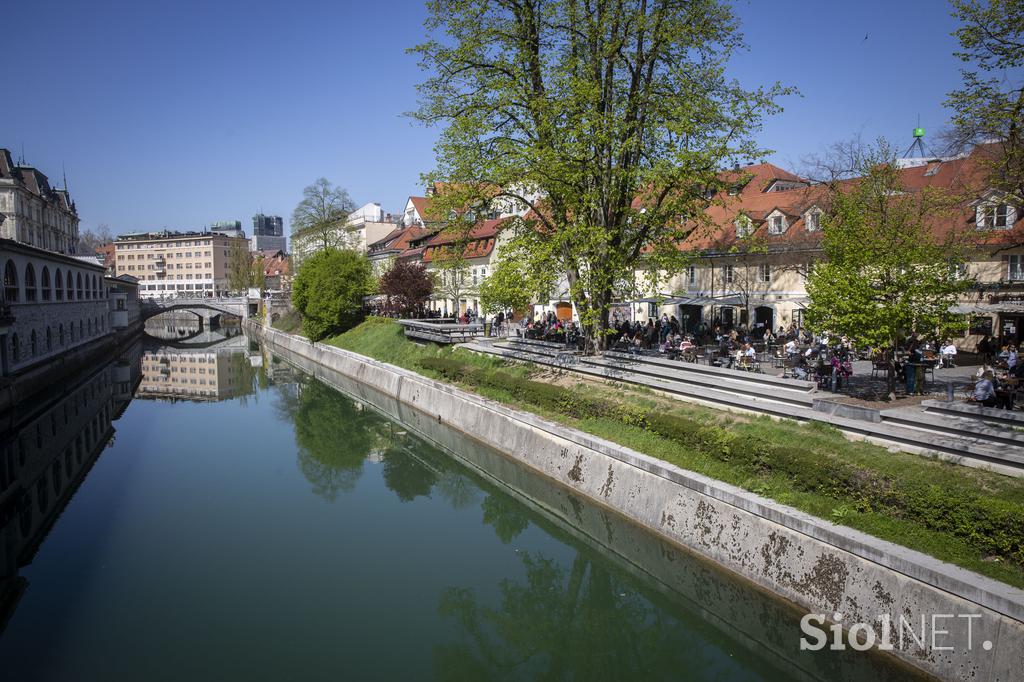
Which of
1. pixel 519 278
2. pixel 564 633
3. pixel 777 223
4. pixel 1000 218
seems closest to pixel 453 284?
pixel 777 223

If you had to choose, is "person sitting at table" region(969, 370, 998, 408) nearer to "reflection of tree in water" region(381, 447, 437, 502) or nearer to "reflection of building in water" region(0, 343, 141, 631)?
"reflection of tree in water" region(381, 447, 437, 502)

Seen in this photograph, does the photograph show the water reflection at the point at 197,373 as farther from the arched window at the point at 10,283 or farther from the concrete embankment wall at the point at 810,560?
the concrete embankment wall at the point at 810,560

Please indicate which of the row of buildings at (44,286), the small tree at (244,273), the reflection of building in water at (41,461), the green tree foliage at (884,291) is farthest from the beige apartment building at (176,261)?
the green tree foliage at (884,291)

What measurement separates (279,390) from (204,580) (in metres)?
27.0

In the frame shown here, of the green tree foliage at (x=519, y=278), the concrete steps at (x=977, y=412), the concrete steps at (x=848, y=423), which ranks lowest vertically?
the concrete steps at (x=848, y=423)

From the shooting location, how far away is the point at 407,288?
4334cm

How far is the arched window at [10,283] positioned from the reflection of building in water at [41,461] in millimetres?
5427

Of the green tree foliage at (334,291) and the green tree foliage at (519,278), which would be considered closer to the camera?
the green tree foliage at (519,278)

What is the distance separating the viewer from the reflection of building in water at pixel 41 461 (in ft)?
49.0

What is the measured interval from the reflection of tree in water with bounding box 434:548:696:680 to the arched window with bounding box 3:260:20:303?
31.8 metres

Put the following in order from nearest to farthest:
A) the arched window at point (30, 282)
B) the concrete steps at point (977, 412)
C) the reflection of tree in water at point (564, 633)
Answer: the reflection of tree in water at point (564, 633), the concrete steps at point (977, 412), the arched window at point (30, 282)

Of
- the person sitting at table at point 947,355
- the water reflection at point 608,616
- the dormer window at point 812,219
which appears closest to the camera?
the water reflection at point 608,616

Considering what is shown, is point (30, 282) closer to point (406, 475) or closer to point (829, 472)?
point (406, 475)

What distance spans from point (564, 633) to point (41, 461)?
19953 millimetres
